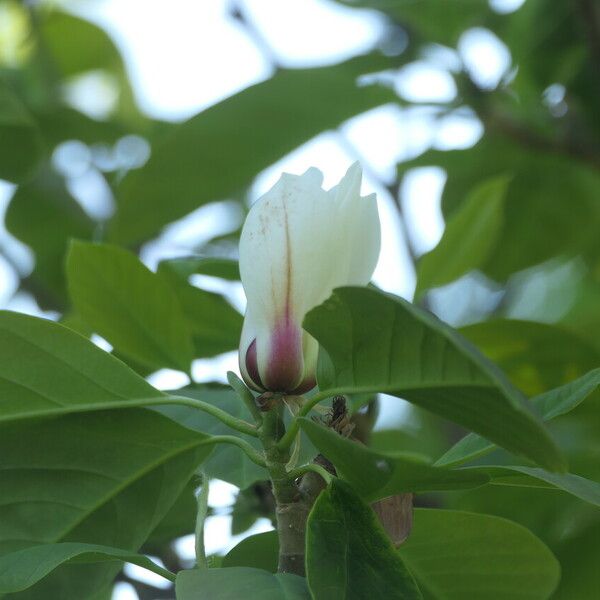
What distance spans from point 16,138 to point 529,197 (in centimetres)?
68

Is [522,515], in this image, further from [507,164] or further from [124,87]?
[124,87]

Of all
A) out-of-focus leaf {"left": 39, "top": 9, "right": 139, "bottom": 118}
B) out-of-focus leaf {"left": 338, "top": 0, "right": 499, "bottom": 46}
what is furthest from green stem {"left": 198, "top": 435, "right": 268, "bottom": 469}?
out-of-focus leaf {"left": 39, "top": 9, "right": 139, "bottom": 118}

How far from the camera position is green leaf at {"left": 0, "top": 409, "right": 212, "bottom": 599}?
654 millimetres

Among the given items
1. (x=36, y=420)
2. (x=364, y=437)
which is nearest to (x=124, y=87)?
(x=364, y=437)

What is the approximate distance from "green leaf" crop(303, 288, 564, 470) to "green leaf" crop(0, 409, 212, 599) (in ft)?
0.39

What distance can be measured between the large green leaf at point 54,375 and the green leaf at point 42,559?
0.25ft

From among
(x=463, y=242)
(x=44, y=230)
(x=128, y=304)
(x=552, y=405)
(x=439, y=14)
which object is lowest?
(x=552, y=405)

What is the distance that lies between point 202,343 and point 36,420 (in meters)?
0.34

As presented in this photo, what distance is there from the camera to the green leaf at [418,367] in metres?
0.50

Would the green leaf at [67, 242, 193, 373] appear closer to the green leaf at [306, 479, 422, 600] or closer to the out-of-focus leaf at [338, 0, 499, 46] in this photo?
the green leaf at [306, 479, 422, 600]

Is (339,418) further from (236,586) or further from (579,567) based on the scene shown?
(579,567)

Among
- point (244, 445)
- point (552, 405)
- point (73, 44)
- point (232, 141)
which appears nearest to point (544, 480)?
point (552, 405)

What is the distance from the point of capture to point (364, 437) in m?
0.83

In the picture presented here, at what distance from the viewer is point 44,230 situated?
140cm
